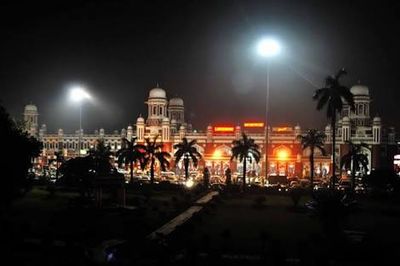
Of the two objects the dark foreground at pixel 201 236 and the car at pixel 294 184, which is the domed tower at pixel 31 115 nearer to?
the car at pixel 294 184

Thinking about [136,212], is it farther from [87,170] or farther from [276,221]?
[87,170]

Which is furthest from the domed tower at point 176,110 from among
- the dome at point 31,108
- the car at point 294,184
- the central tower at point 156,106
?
the car at point 294,184

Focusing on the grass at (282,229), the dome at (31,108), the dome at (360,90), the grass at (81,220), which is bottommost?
the grass at (282,229)

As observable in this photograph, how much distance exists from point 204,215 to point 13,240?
1639 cm

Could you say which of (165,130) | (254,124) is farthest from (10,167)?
(254,124)

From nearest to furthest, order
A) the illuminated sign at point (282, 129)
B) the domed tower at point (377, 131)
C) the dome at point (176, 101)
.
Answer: the domed tower at point (377, 131) < the illuminated sign at point (282, 129) < the dome at point (176, 101)

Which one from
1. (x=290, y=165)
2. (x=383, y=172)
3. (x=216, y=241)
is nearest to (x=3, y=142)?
(x=216, y=241)

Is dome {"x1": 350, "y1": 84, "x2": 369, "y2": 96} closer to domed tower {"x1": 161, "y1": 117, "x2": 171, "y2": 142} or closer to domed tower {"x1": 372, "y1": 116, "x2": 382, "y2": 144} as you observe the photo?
domed tower {"x1": 372, "y1": 116, "x2": 382, "y2": 144}

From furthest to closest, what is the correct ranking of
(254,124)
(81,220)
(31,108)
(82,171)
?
(31,108) < (254,124) < (82,171) < (81,220)

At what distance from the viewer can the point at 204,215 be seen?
3766 centimetres

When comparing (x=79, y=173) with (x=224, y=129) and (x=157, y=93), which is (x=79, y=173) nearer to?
(x=224, y=129)

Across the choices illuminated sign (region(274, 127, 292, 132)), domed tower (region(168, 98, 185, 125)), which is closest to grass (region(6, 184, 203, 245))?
illuminated sign (region(274, 127, 292, 132))

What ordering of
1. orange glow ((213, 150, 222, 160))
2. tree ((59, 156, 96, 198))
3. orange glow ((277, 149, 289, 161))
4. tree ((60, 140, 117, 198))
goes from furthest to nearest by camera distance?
orange glow ((213, 150, 222, 160)), orange glow ((277, 149, 289, 161)), tree ((59, 156, 96, 198)), tree ((60, 140, 117, 198))

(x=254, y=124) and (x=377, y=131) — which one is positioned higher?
(x=254, y=124)
